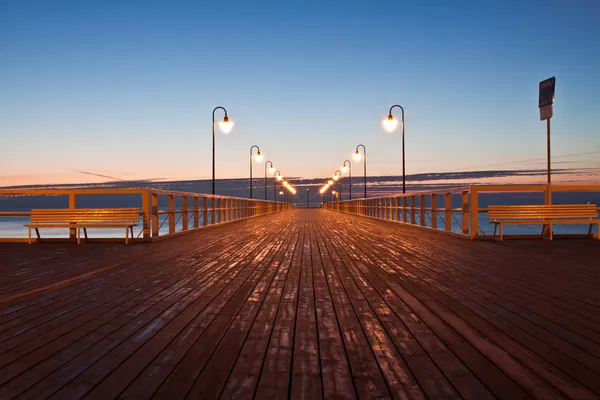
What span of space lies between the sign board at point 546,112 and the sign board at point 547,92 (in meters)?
0.07

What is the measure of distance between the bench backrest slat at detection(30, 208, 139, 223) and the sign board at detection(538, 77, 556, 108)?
33.0 ft

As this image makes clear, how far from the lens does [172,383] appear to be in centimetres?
252

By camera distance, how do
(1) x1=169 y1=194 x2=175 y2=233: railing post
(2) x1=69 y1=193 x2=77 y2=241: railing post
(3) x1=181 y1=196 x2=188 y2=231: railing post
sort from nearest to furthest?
1. (2) x1=69 y1=193 x2=77 y2=241: railing post
2. (1) x1=169 y1=194 x2=175 y2=233: railing post
3. (3) x1=181 y1=196 x2=188 y2=231: railing post

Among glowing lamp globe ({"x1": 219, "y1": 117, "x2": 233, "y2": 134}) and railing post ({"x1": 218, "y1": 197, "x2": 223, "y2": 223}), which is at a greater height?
glowing lamp globe ({"x1": 219, "y1": 117, "x2": 233, "y2": 134})

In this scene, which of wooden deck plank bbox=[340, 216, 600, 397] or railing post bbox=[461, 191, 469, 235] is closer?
wooden deck plank bbox=[340, 216, 600, 397]

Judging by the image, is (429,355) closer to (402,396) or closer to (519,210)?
(402,396)

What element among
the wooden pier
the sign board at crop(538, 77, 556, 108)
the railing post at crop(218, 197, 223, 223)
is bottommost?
the wooden pier

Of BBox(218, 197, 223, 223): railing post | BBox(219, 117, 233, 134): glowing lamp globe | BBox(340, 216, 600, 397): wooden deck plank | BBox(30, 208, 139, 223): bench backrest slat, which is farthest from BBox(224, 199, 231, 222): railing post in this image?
BBox(340, 216, 600, 397): wooden deck plank

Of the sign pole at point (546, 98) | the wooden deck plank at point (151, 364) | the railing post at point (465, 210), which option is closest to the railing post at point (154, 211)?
the railing post at point (465, 210)

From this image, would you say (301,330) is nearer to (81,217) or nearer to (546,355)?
(546,355)

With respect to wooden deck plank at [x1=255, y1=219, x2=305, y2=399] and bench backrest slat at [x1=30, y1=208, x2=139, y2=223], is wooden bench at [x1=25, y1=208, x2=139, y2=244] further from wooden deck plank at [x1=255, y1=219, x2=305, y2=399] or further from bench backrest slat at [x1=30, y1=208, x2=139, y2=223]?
wooden deck plank at [x1=255, y1=219, x2=305, y2=399]

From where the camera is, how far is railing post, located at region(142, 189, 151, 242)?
414 inches

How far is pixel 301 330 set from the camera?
353 centimetres

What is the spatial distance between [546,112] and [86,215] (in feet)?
36.3
